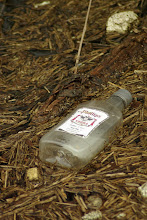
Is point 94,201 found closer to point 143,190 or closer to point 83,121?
point 143,190

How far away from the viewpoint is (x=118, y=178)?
2365 millimetres

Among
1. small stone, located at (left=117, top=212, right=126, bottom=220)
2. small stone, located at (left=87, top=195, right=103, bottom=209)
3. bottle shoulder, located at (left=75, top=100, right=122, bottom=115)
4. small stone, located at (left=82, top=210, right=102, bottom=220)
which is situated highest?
bottle shoulder, located at (left=75, top=100, right=122, bottom=115)

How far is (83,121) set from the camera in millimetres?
2611

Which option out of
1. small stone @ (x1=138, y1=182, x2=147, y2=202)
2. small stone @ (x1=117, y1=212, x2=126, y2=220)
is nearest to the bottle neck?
small stone @ (x1=138, y1=182, x2=147, y2=202)

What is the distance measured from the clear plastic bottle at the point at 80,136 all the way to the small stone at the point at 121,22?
170 centimetres

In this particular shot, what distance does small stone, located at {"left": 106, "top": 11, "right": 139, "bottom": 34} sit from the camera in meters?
4.19

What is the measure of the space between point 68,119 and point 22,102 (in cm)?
94

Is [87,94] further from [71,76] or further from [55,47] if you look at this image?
[55,47]

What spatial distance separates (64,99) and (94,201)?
128 cm

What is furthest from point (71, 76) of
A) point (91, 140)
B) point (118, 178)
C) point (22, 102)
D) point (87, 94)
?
point (118, 178)

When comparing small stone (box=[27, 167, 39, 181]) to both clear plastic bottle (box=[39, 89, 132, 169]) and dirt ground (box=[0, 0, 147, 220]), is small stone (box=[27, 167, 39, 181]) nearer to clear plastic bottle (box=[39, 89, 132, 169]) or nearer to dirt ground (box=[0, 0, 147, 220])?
dirt ground (box=[0, 0, 147, 220])

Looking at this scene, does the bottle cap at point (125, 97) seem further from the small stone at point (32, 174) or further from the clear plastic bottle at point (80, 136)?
the small stone at point (32, 174)

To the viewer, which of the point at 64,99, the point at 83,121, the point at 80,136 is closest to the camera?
the point at 80,136

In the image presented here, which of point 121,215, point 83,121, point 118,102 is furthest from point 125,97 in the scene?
point 121,215
